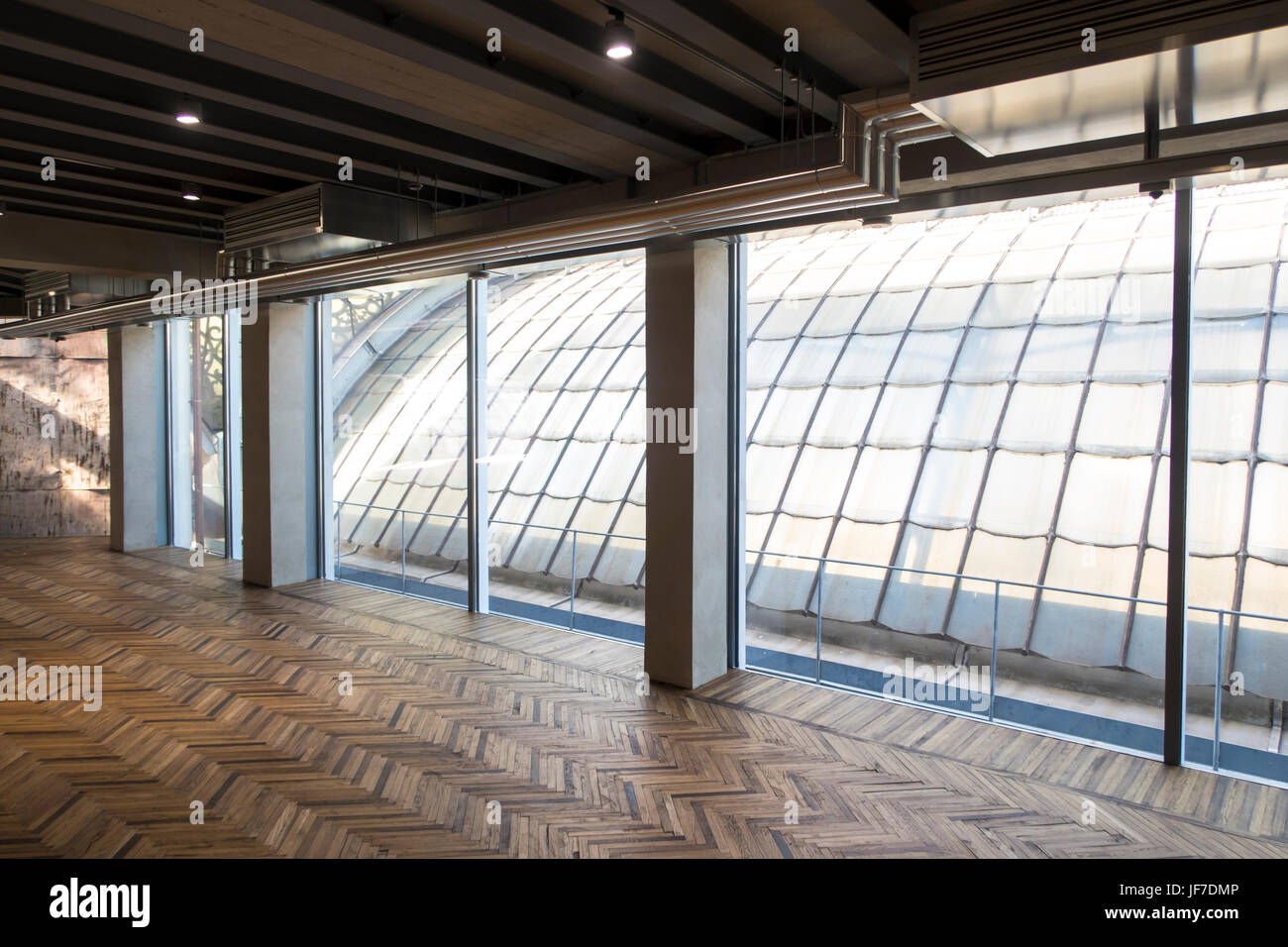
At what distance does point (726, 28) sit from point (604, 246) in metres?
2.33

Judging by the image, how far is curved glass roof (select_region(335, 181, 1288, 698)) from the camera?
28.9 ft

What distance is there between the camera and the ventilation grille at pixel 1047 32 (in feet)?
10.5

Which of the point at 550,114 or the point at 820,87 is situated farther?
the point at 550,114

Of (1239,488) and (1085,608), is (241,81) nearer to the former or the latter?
(1085,608)

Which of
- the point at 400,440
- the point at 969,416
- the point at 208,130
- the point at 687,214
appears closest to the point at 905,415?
the point at 969,416

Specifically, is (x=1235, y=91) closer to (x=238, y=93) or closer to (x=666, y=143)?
(x=666, y=143)

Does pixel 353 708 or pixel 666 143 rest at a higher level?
pixel 666 143

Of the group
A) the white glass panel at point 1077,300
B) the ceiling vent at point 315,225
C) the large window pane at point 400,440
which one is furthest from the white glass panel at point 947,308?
the large window pane at point 400,440

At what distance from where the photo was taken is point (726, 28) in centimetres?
424

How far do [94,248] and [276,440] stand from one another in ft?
9.33

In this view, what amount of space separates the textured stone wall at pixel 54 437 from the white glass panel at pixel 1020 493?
15032 mm

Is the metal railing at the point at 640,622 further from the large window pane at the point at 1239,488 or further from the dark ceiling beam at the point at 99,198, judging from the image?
the dark ceiling beam at the point at 99,198

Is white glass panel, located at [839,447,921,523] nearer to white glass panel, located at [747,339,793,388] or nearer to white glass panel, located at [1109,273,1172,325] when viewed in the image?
white glass panel, located at [747,339,793,388]

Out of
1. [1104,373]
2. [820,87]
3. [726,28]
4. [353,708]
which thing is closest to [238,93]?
[726,28]
